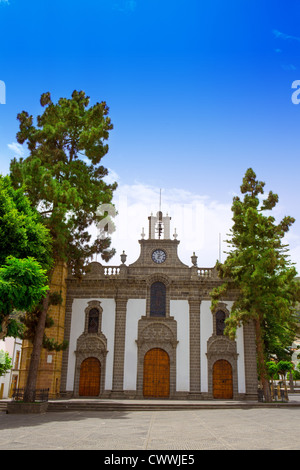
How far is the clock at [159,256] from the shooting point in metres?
28.2

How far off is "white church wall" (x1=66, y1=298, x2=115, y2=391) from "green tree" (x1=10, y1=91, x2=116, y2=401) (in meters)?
5.93

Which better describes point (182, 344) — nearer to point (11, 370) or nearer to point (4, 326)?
point (4, 326)

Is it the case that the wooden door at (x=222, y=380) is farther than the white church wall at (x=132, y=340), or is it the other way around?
the white church wall at (x=132, y=340)

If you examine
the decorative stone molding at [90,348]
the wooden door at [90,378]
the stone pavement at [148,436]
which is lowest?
the stone pavement at [148,436]

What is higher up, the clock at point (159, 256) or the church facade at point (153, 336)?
the clock at point (159, 256)

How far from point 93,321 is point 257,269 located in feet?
38.9

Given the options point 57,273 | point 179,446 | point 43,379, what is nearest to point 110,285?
point 57,273

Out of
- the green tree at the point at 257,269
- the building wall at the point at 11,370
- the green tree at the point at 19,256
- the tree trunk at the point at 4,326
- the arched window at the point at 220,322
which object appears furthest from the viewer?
the building wall at the point at 11,370

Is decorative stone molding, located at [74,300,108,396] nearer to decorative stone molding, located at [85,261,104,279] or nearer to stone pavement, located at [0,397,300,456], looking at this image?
decorative stone molding, located at [85,261,104,279]

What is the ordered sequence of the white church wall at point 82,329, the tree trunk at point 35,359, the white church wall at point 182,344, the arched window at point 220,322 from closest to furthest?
the tree trunk at point 35,359 < the white church wall at point 182,344 < the white church wall at point 82,329 < the arched window at point 220,322

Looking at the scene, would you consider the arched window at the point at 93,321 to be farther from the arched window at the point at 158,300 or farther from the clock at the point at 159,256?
the clock at the point at 159,256

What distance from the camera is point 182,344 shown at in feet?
86.4

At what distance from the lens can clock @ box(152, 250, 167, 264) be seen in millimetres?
28250

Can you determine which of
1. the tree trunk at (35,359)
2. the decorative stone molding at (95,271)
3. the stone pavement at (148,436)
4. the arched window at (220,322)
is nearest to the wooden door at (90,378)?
the decorative stone molding at (95,271)
